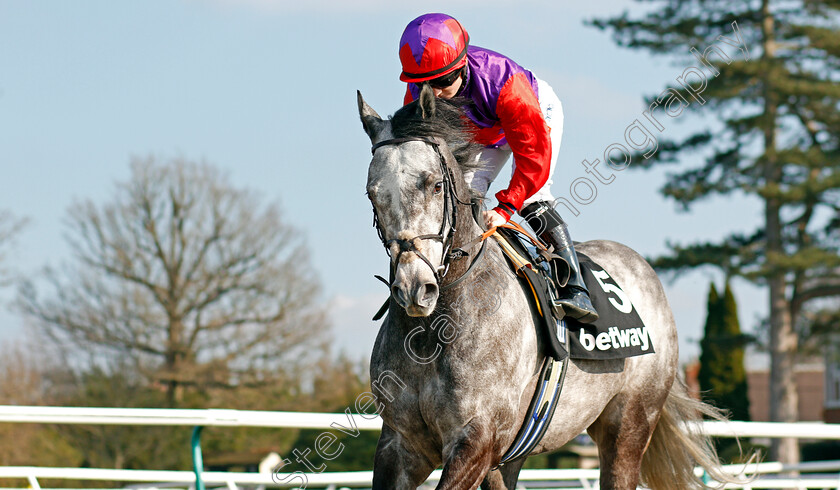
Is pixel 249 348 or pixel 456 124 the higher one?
pixel 456 124

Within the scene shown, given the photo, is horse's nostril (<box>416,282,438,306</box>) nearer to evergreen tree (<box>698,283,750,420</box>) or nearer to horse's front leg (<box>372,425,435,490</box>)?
horse's front leg (<box>372,425,435,490</box>)

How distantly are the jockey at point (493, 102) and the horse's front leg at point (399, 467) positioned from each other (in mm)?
835

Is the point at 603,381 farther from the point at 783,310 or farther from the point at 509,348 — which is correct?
the point at 783,310

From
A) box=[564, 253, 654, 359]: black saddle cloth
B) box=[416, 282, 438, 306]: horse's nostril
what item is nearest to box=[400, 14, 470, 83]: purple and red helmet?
box=[416, 282, 438, 306]: horse's nostril

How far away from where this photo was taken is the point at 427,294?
2.51m

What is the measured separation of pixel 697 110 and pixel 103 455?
1363cm

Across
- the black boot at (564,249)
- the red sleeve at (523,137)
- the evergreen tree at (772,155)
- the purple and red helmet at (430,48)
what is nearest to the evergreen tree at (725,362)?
the evergreen tree at (772,155)

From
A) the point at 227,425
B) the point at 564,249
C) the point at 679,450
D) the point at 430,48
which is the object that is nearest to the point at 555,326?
the point at 564,249

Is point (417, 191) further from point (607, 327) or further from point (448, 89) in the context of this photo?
point (607, 327)

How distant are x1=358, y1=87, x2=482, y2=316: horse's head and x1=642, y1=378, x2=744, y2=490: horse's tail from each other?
1.91 m

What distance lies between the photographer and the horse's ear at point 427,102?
2803mm

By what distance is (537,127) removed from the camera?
3129 millimetres

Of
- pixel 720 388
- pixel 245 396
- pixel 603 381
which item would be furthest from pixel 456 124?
pixel 720 388

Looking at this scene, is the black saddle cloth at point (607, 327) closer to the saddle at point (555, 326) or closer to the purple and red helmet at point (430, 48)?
the saddle at point (555, 326)
